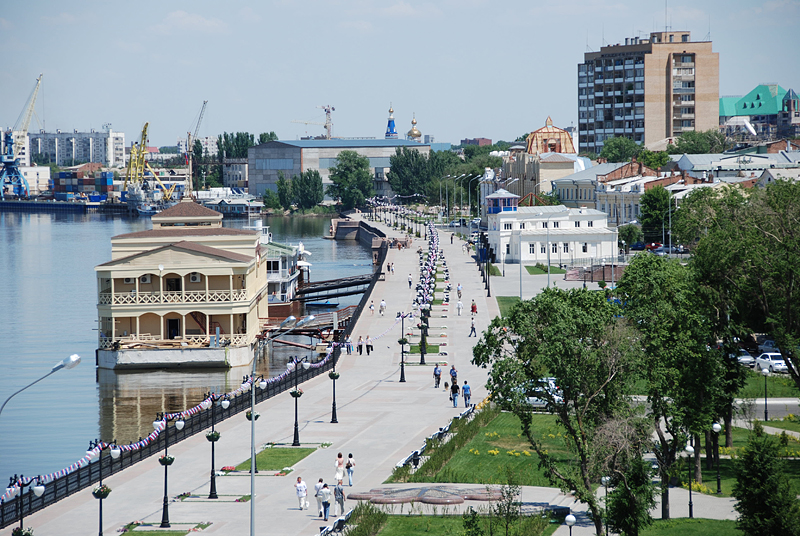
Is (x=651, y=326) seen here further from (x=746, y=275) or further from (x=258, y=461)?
(x=258, y=461)

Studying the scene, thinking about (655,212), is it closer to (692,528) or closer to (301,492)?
(692,528)

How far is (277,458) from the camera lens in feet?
131

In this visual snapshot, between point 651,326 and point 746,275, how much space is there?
740cm

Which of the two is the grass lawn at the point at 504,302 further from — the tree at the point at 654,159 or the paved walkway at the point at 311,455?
the tree at the point at 654,159

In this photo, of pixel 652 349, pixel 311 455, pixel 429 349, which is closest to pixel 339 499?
pixel 311 455

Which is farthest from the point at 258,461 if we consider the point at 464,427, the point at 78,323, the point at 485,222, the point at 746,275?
the point at 485,222

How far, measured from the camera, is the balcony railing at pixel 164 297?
213ft

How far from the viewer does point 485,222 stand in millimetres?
152250

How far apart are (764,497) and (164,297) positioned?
45541 millimetres

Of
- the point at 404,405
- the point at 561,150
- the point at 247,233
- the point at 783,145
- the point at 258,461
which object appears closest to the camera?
the point at 258,461

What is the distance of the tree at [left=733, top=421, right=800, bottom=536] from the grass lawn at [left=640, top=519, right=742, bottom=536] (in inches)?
140

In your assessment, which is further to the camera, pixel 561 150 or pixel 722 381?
pixel 561 150

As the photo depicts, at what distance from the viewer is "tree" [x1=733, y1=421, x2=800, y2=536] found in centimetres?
2618

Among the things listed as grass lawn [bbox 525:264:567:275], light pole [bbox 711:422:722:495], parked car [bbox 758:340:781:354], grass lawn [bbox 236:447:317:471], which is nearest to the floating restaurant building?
grass lawn [bbox 236:447:317:471]
